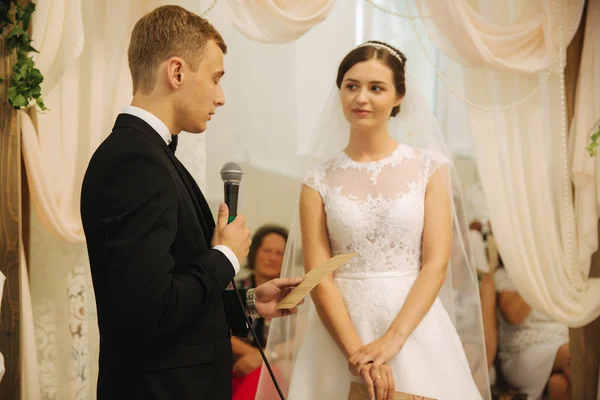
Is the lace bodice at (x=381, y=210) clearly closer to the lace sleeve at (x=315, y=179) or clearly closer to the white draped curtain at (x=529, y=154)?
the lace sleeve at (x=315, y=179)

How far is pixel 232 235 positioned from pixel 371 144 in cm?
129

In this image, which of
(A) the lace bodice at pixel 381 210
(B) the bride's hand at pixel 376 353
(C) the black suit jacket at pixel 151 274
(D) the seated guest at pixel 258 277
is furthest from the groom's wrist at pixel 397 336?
(D) the seated guest at pixel 258 277

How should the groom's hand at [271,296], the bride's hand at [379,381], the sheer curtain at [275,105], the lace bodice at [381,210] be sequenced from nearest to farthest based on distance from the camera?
the groom's hand at [271,296] < the bride's hand at [379,381] < the lace bodice at [381,210] < the sheer curtain at [275,105]

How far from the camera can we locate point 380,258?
2.58 metres

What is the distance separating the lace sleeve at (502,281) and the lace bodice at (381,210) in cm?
156

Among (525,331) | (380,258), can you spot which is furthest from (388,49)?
(525,331)

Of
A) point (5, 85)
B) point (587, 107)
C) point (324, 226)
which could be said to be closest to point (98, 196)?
point (324, 226)

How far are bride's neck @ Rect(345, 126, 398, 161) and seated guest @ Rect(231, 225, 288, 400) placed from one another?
1104 millimetres

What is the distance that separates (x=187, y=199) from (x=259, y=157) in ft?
7.39

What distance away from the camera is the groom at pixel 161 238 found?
1.36 m

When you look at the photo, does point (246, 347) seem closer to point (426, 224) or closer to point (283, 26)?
point (426, 224)

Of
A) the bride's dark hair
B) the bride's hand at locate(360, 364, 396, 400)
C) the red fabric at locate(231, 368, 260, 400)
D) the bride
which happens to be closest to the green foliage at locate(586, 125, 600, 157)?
the bride

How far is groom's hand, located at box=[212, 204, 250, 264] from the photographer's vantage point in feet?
5.08

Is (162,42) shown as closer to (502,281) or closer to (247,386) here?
(247,386)
